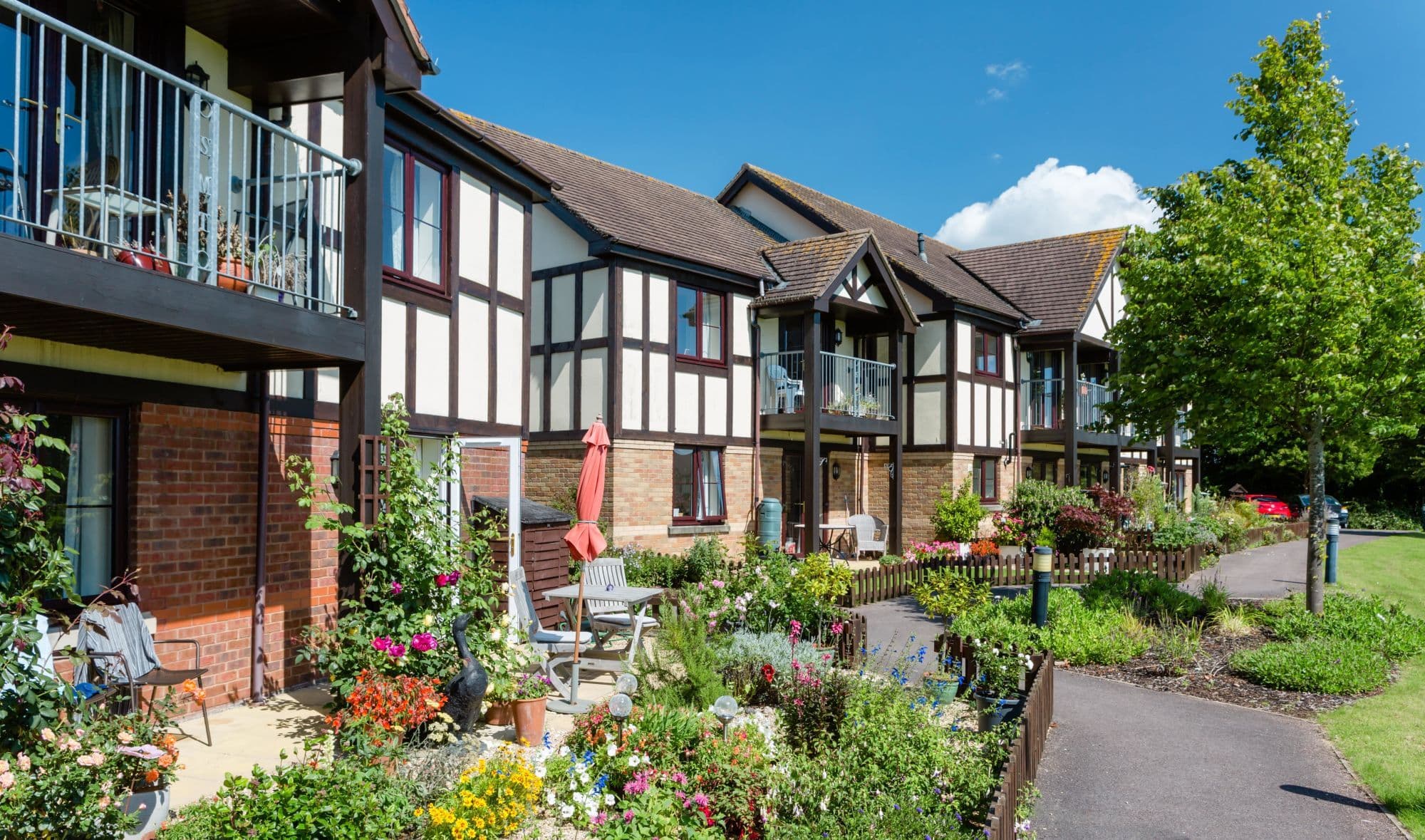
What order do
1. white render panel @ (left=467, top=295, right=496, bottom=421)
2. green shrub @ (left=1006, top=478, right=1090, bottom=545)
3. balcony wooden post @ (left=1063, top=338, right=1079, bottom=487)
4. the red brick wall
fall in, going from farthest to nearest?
1. balcony wooden post @ (left=1063, top=338, right=1079, bottom=487)
2. green shrub @ (left=1006, top=478, right=1090, bottom=545)
3. white render panel @ (left=467, top=295, right=496, bottom=421)
4. the red brick wall

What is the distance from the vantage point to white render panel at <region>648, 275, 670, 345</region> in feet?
54.0

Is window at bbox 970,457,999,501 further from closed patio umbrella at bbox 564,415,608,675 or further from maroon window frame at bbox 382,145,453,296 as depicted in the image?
closed patio umbrella at bbox 564,415,608,675

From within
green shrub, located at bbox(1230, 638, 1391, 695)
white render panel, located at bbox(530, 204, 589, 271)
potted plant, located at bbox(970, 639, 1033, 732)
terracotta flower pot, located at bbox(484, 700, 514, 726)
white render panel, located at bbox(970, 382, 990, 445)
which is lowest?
green shrub, located at bbox(1230, 638, 1391, 695)

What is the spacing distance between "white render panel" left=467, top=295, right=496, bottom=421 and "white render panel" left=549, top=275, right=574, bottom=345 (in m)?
5.24

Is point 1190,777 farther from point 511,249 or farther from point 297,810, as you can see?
point 511,249

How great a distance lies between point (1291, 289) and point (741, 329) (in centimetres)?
941

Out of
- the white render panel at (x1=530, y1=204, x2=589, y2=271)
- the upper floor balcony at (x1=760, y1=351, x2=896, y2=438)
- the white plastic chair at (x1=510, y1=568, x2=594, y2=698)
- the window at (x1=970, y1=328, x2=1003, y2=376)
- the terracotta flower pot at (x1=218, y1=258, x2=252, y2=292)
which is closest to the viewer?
the terracotta flower pot at (x1=218, y1=258, x2=252, y2=292)

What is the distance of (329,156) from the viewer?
6.90m

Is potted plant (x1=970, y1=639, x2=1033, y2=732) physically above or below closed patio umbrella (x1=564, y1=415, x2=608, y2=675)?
below

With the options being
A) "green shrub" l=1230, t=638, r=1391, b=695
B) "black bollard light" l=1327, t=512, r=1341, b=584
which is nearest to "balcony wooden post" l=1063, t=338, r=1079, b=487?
"black bollard light" l=1327, t=512, r=1341, b=584

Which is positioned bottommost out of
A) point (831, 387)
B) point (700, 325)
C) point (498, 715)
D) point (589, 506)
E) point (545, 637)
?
point (498, 715)

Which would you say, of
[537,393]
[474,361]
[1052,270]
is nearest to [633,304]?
[537,393]

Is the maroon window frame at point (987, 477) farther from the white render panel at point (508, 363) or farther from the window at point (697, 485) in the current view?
the white render panel at point (508, 363)

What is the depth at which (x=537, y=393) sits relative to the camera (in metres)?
17.1
